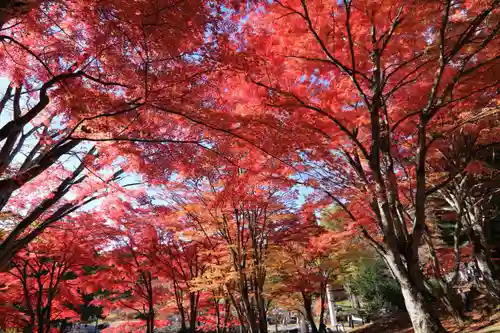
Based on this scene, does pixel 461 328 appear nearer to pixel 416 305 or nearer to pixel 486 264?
pixel 486 264

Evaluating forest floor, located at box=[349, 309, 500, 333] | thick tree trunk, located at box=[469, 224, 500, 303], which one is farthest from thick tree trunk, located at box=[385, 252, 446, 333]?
thick tree trunk, located at box=[469, 224, 500, 303]

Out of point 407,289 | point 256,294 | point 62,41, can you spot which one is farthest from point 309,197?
point 62,41

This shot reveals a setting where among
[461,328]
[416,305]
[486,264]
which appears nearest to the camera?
[416,305]

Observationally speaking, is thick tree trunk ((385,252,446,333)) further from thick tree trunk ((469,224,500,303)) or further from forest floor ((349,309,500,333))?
thick tree trunk ((469,224,500,303))

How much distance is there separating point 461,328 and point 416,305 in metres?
6.38

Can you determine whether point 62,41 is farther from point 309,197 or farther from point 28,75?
point 309,197

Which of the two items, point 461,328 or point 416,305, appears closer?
point 416,305

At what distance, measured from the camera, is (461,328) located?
8320mm

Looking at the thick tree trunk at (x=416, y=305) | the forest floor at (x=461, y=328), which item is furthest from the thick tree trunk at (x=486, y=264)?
the thick tree trunk at (x=416, y=305)

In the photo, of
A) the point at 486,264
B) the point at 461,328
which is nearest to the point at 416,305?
the point at 461,328

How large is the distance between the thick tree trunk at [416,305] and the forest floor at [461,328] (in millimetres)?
3457

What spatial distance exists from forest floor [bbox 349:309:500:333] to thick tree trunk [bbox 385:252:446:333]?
346cm

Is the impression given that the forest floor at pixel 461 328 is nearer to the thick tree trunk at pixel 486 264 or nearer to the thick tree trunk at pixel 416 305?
the thick tree trunk at pixel 486 264

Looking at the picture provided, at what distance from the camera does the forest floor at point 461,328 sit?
7263mm
